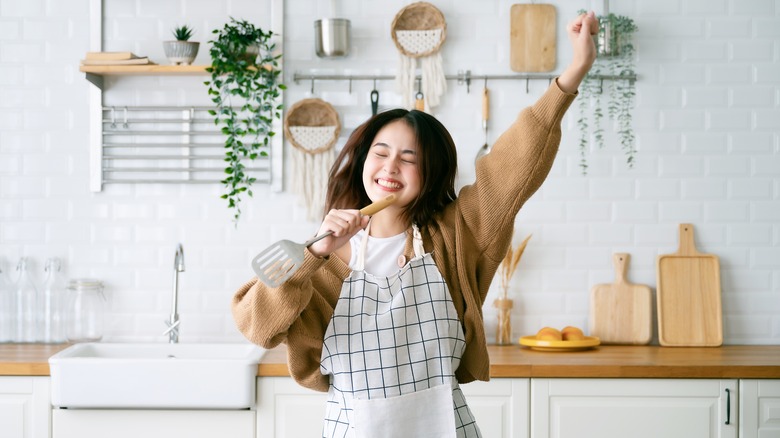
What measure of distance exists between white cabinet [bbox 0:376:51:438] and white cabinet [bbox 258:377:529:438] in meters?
0.72

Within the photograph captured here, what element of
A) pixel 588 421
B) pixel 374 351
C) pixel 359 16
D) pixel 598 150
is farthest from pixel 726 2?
pixel 374 351

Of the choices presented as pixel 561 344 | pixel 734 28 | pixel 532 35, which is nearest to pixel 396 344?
pixel 561 344

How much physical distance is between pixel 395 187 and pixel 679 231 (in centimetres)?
207

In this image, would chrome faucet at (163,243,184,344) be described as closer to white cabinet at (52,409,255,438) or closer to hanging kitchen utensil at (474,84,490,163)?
white cabinet at (52,409,255,438)

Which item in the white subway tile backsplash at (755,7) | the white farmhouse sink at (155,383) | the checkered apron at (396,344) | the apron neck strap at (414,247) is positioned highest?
the white subway tile backsplash at (755,7)

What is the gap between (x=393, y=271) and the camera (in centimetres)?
185

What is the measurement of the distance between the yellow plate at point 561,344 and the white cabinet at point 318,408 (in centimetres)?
31

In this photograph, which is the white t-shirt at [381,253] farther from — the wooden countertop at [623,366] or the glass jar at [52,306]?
the glass jar at [52,306]

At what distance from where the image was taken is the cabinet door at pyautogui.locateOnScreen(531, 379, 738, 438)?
2.98 m

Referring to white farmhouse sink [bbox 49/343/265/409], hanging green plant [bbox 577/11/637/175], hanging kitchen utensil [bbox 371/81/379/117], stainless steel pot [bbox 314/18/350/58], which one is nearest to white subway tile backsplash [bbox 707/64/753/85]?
hanging green plant [bbox 577/11/637/175]

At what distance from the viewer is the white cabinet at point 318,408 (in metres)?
2.99

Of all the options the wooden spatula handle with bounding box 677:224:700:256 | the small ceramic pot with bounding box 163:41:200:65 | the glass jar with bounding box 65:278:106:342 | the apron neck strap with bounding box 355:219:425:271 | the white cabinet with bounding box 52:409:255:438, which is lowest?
the white cabinet with bounding box 52:409:255:438

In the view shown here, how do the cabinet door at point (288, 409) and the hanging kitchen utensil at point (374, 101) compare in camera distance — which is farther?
the hanging kitchen utensil at point (374, 101)

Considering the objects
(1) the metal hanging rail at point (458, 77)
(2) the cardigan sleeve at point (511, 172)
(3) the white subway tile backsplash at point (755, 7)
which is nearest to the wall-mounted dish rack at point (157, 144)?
(1) the metal hanging rail at point (458, 77)
